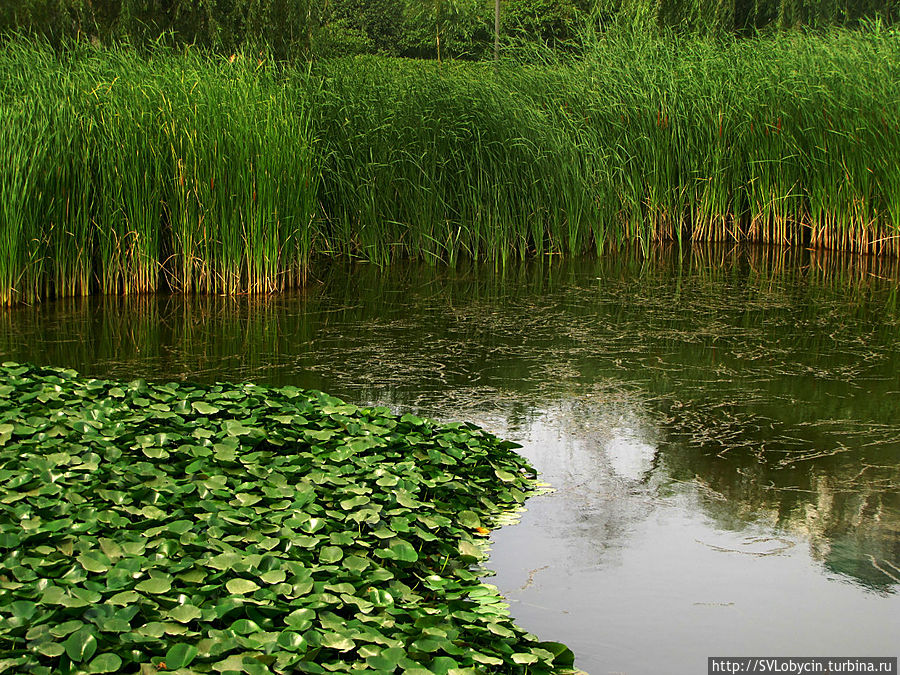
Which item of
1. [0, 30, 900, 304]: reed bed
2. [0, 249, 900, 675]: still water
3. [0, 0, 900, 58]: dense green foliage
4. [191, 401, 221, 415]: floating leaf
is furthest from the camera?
[0, 0, 900, 58]: dense green foliage

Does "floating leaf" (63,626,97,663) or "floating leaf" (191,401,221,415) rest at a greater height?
"floating leaf" (191,401,221,415)

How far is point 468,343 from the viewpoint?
613cm

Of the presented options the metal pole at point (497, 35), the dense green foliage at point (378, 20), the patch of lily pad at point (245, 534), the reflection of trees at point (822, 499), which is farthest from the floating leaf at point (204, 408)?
the metal pole at point (497, 35)

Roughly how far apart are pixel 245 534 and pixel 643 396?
Answer: 2501mm

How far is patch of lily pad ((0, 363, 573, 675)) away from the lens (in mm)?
2551

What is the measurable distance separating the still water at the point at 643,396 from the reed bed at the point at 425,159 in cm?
42

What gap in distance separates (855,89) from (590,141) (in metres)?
2.33

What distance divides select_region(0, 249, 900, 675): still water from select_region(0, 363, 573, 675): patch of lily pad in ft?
0.87

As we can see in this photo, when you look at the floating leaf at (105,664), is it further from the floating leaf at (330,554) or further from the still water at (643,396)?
the still water at (643,396)

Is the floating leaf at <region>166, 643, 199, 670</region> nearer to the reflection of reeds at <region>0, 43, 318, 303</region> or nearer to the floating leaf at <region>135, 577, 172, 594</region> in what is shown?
the floating leaf at <region>135, 577, 172, 594</region>

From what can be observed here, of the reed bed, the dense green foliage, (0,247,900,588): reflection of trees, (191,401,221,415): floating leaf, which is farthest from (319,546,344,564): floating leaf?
the dense green foliage

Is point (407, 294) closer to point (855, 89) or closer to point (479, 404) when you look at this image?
point (479, 404)

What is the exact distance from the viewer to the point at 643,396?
5.04 metres

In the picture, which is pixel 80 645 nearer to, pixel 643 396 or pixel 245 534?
pixel 245 534
